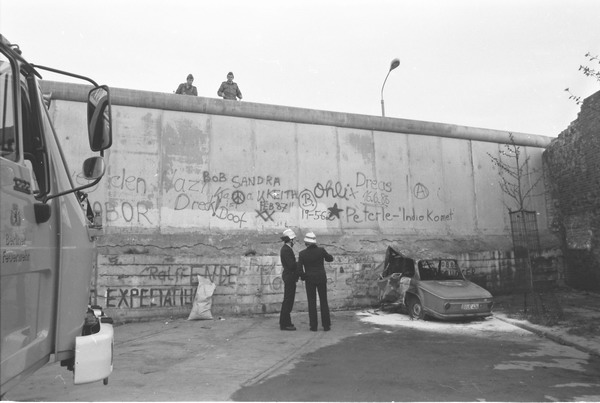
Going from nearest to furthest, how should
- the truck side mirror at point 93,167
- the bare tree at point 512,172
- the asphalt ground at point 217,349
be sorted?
the truck side mirror at point 93,167, the asphalt ground at point 217,349, the bare tree at point 512,172

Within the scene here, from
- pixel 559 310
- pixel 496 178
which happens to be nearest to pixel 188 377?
pixel 559 310

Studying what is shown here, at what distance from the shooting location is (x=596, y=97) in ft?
37.6

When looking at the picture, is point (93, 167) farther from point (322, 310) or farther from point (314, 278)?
point (322, 310)

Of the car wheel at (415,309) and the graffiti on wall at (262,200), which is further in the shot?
the graffiti on wall at (262,200)

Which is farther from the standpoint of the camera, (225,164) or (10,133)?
(225,164)

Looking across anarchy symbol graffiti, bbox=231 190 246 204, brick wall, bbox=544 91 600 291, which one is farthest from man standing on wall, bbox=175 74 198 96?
brick wall, bbox=544 91 600 291

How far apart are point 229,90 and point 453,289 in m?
7.45

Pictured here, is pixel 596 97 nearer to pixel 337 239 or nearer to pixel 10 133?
pixel 337 239

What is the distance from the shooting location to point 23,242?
7.66 ft

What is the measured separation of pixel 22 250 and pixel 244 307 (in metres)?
7.62

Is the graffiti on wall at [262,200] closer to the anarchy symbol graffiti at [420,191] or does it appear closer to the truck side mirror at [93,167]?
the anarchy symbol graffiti at [420,191]

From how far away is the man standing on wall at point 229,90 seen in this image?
11.4m

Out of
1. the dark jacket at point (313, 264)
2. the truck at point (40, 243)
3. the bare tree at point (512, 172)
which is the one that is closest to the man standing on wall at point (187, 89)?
the dark jacket at point (313, 264)

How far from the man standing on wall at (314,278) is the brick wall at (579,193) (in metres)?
8.45
